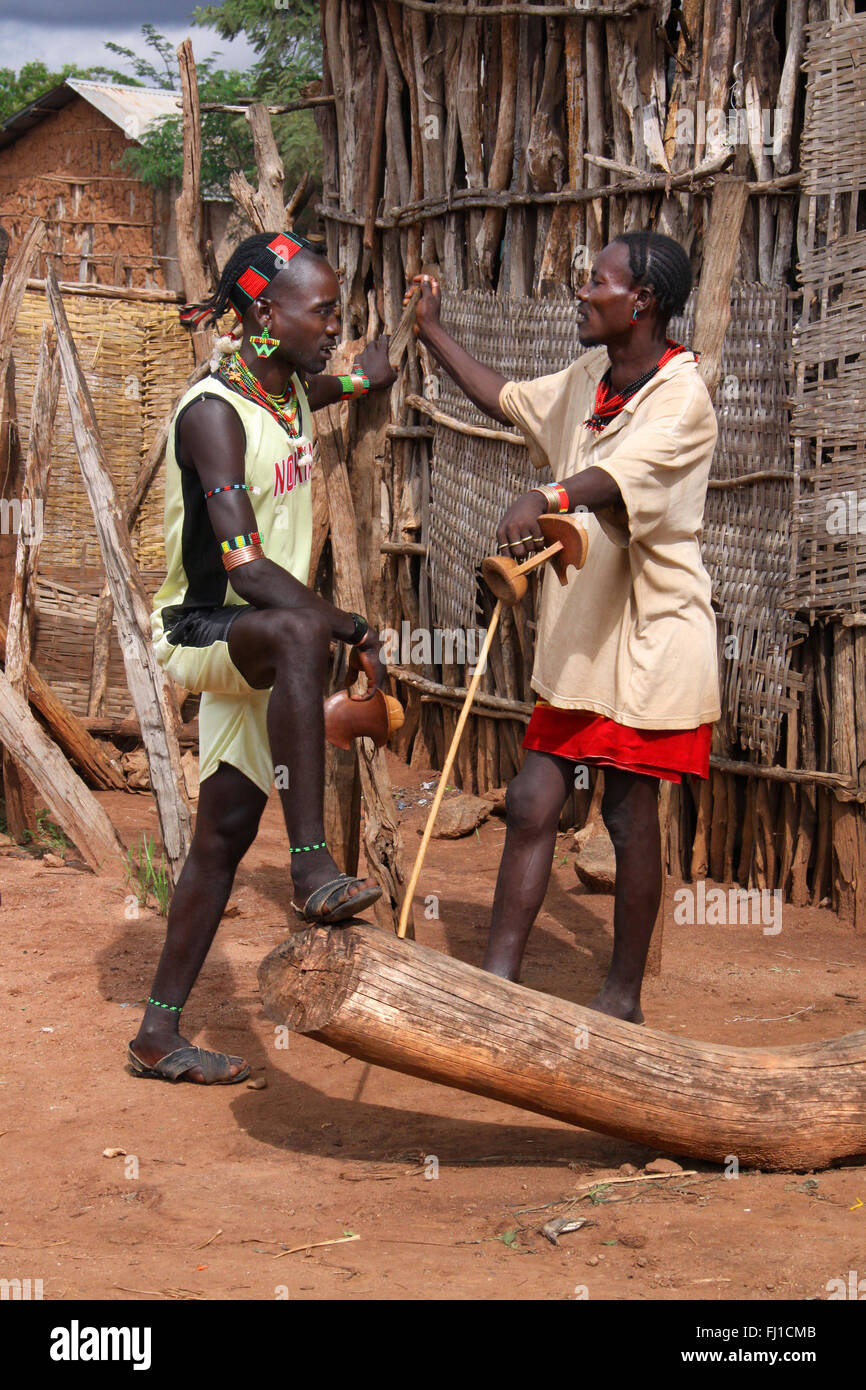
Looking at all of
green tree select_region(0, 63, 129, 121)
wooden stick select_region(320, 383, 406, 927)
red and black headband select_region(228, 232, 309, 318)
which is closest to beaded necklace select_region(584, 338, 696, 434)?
red and black headband select_region(228, 232, 309, 318)

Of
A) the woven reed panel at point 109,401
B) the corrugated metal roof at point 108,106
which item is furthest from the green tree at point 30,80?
the woven reed panel at point 109,401

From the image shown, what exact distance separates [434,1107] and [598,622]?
1.36 metres

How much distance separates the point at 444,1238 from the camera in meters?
2.79

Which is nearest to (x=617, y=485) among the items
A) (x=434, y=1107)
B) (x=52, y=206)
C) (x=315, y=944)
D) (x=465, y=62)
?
(x=315, y=944)

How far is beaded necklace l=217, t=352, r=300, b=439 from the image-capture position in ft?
11.1

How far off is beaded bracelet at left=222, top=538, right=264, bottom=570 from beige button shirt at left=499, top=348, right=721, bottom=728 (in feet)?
3.03

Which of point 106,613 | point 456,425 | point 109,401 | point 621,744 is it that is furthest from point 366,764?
point 109,401

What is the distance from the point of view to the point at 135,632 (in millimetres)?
5121

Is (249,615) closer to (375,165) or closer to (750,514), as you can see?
(750,514)

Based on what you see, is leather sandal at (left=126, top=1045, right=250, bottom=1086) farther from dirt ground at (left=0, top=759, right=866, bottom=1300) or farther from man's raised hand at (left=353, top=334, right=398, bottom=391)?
man's raised hand at (left=353, top=334, right=398, bottom=391)

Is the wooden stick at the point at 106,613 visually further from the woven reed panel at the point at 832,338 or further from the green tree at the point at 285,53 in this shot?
the green tree at the point at 285,53

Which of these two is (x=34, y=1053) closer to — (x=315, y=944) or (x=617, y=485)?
(x=315, y=944)

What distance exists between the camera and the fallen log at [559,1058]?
2941 mm

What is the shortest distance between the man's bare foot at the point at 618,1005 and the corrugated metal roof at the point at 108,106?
66.6 ft
